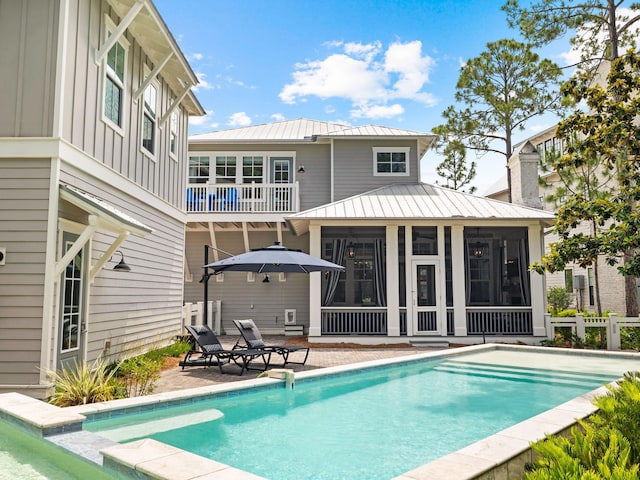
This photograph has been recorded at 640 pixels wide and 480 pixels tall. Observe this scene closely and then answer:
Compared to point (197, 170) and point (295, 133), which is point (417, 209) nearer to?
point (295, 133)

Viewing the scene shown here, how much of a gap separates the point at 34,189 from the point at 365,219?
8.48m

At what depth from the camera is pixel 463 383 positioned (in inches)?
345

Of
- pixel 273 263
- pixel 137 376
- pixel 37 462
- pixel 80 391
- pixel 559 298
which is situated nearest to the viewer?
pixel 37 462

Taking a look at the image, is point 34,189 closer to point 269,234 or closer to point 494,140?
point 269,234

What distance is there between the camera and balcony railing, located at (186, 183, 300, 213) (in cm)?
1630

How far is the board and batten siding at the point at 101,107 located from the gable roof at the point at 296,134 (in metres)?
6.04

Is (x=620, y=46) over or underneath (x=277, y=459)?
over

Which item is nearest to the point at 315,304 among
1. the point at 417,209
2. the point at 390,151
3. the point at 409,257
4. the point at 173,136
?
the point at 409,257

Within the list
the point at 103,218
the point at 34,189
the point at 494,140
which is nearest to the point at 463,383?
the point at 103,218

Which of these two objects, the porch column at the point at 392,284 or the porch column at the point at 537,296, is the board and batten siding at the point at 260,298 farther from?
the porch column at the point at 537,296

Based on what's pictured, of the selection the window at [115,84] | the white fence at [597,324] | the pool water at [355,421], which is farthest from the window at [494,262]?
the window at [115,84]

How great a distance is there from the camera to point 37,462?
168 inches

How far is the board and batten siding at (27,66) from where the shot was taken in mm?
6457

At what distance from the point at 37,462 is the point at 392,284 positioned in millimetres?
10304
